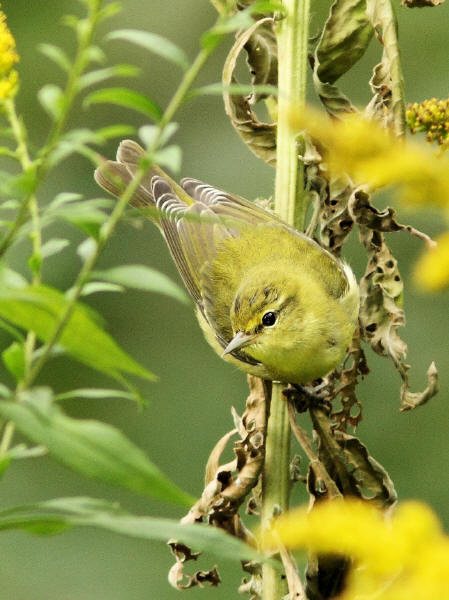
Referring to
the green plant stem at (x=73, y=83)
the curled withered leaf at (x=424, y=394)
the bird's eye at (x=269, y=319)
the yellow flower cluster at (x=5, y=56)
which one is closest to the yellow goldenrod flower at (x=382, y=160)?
the green plant stem at (x=73, y=83)

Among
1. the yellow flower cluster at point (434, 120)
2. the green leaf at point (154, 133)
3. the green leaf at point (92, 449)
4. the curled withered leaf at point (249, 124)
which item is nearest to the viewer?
the green leaf at point (92, 449)

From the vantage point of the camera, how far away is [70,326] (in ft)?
2.74

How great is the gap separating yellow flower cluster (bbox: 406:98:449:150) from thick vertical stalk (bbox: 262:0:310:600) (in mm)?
295

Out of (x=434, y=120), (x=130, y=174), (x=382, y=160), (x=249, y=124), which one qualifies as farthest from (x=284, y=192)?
(x=382, y=160)

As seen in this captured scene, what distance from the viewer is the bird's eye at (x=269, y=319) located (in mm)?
2490

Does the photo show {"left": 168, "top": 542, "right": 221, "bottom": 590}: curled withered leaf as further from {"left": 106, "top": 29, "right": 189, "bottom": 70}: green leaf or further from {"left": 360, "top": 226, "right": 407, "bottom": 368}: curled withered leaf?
{"left": 106, "top": 29, "right": 189, "bottom": 70}: green leaf

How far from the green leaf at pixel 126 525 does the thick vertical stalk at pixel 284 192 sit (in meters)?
0.92

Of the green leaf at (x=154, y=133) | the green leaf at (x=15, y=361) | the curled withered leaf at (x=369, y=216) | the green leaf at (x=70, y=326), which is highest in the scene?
the curled withered leaf at (x=369, y=216)

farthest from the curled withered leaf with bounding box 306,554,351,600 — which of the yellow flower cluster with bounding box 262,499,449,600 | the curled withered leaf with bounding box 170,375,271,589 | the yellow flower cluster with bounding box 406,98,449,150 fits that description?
the yellow flower cluster with bounding box 262,499,449,600

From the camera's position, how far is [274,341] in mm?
2459

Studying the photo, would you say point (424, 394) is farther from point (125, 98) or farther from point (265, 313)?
Result: point (125, 98)

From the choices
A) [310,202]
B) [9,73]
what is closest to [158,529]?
[9,73]

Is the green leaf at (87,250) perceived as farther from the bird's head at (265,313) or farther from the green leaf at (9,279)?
the bird's head at (265,313)

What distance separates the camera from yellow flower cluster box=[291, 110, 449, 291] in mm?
566
